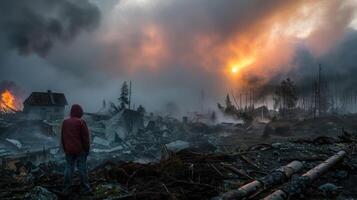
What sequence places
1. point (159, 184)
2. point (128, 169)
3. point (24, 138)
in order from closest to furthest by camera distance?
point (159, 184)
point (128, 169)
point (24, 138)

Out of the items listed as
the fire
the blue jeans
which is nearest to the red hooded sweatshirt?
the blue jeans

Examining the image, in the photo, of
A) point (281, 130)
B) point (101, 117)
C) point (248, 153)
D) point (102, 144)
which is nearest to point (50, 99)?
point (101, 117)

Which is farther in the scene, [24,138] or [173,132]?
[173,132]

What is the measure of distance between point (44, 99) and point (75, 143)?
55210 millimetres

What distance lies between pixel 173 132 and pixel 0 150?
67.1 feet

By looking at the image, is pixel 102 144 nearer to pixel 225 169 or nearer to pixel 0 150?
pixel 0 150

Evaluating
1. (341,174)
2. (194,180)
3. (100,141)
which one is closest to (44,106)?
(100,141)

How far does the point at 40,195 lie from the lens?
626cm

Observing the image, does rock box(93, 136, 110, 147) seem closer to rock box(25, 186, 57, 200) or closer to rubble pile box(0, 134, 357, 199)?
rubble pile box(0, 134, 357, 199)

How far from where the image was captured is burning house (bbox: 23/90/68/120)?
55.5 metres

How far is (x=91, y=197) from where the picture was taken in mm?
6594

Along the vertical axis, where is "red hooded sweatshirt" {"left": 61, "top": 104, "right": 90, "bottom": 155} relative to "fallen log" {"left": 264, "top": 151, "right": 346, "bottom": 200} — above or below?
above

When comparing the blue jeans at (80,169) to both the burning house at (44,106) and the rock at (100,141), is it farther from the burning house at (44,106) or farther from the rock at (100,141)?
the burning house at (44,106)

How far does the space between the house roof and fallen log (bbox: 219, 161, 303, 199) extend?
2185 inches
